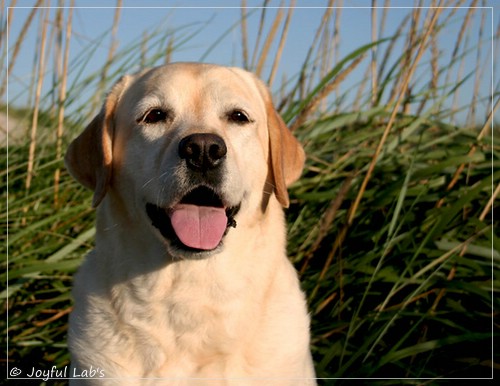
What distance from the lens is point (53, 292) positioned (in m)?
4.07

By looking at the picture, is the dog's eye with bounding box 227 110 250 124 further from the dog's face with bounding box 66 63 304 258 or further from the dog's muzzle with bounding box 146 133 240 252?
the dog's muzzle with bounding box 146 133 240 252

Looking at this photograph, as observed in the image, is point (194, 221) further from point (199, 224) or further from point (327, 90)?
point (327, 90)

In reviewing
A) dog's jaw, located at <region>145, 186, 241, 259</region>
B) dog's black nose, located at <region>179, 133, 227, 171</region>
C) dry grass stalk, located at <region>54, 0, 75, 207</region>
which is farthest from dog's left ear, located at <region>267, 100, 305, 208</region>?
dry grass stalk, located at <region>54, 0, 75, 207</region>

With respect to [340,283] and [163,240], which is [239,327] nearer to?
[163,240]

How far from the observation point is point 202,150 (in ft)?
8.55

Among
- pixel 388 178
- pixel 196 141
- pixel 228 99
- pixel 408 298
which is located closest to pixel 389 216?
pixel 388 178

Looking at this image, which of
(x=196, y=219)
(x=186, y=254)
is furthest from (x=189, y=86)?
(x=186, y=254)

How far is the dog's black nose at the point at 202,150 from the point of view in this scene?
2.58 meters

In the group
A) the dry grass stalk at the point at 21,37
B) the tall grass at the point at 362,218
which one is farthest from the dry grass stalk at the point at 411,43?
the dry grass stalk at the point at 21,37

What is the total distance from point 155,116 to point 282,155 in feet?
1.75

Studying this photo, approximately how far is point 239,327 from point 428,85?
6.79 feet

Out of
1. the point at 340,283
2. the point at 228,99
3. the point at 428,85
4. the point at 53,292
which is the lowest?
→ the point at 53,292

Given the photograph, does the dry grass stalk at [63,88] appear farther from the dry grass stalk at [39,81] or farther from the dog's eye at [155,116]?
the dog's eye at [155,116]

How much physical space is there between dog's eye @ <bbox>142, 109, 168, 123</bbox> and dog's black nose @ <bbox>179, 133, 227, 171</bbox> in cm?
29
